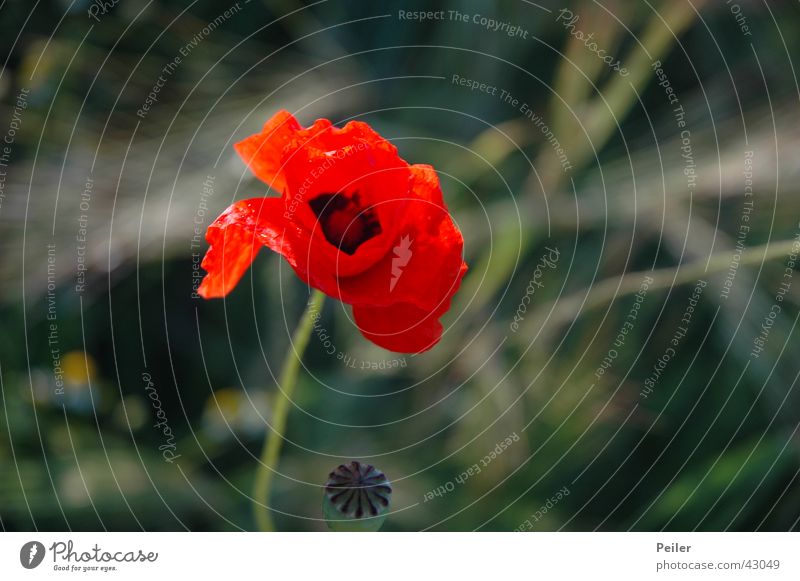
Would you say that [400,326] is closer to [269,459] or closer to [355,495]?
[355,495]

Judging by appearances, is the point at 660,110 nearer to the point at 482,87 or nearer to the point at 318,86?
the point at 482,87

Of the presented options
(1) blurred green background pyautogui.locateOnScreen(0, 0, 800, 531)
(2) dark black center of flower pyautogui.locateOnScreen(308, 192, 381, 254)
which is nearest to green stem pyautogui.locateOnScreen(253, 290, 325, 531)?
(1) blurred green background pyautogui.locateOnScreen(0, 0, 800, 531)

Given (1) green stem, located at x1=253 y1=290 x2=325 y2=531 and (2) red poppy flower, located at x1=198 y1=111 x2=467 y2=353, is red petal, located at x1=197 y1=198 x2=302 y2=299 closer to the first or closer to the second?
(2) red poppy flower, located at x1=198 y1=111 x2=467 y2=353

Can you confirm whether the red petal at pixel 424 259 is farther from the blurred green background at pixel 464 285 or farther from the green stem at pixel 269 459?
the blurred green background at pixel 464 285
